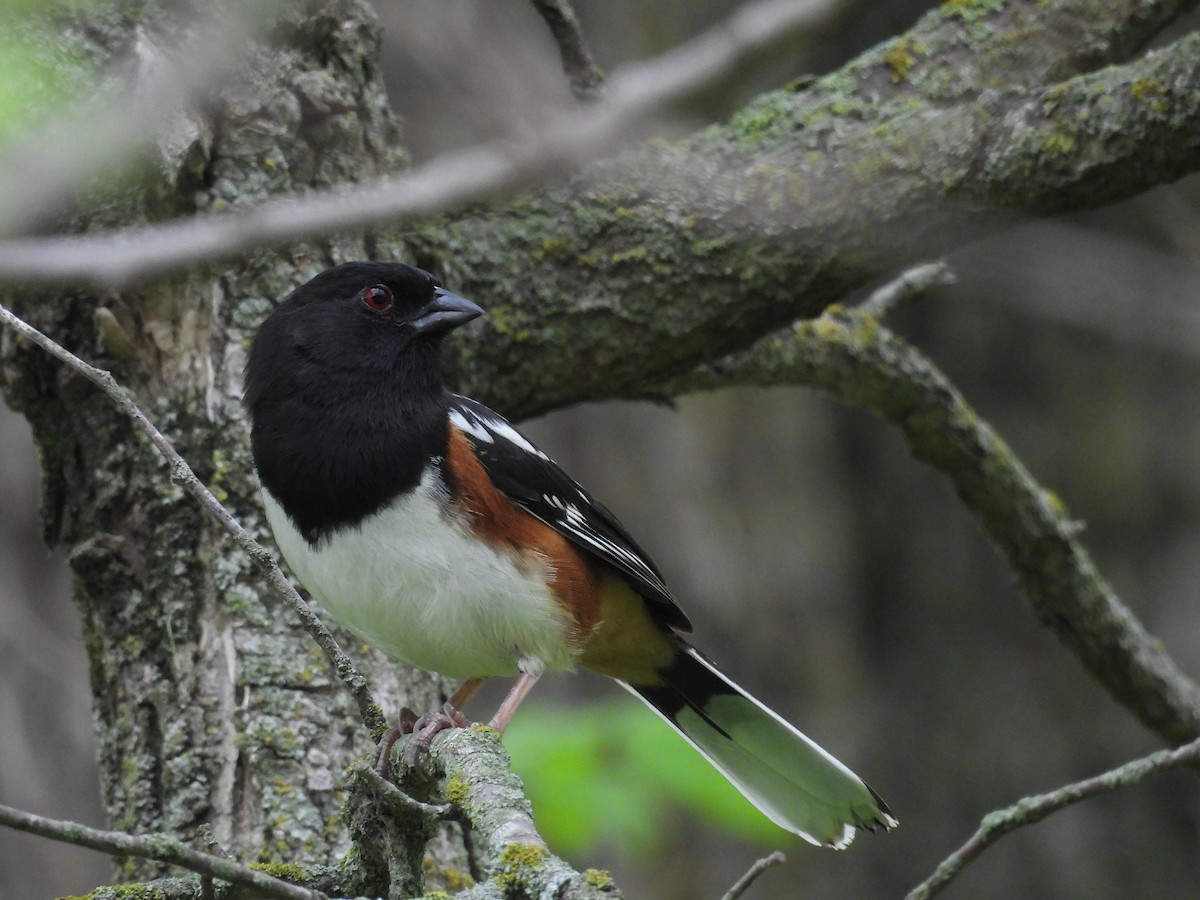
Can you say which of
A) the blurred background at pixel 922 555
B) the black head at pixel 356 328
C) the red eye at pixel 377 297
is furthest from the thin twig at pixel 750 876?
the blurred background at pixel 922 555

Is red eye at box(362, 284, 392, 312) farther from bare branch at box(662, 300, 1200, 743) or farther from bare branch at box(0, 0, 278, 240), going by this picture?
bare branch at box(662, 300, 1200, 743)

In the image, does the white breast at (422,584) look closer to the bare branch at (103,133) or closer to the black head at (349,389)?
the black head at (349,389)

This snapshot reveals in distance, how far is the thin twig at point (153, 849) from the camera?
153cm

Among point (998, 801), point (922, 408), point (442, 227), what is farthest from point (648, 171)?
point (998, 801)

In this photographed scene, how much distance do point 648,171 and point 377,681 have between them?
1497mm

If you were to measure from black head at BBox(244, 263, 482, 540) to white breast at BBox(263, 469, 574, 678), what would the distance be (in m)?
0.05

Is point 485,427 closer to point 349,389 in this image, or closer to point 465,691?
point 349,389

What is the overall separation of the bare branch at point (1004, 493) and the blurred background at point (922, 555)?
5.83 ft

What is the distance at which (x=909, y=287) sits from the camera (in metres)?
4.06

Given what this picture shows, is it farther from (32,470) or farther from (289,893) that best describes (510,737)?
(289,893)

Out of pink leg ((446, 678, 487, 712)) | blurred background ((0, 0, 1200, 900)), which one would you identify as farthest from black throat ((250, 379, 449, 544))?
blurred background ((0, 0, 1200, 900))

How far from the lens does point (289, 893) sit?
158cm

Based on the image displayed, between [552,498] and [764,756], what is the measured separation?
2.72 ft

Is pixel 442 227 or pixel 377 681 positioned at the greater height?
pixel 442 227
